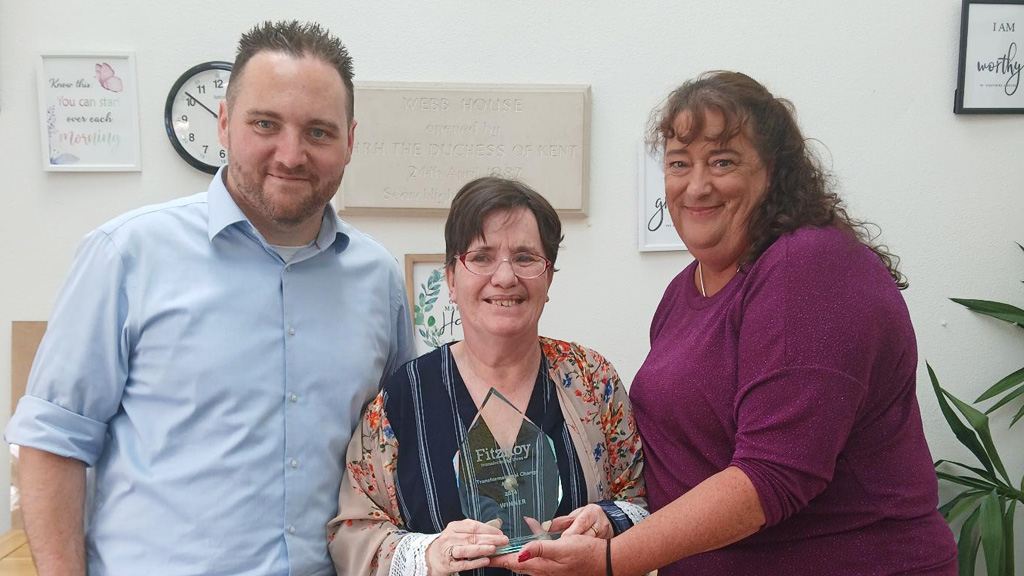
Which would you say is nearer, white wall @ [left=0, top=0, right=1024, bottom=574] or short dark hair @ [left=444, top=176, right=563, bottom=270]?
short dark hair @ [left=444, top=176, right=563, bottom=270]

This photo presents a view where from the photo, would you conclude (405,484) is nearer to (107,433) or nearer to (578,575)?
(578,575)

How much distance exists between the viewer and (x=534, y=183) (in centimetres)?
245

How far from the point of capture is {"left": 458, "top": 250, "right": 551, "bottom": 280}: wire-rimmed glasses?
1357 mm

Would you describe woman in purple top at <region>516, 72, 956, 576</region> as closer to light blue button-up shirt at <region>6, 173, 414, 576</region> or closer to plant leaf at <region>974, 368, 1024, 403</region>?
light blue button-up shirt at <region>6, 173, 414, 576</region>

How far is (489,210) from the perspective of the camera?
1.36 metres

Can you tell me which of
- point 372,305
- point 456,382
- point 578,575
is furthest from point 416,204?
point 578,575

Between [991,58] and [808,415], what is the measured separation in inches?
79.5

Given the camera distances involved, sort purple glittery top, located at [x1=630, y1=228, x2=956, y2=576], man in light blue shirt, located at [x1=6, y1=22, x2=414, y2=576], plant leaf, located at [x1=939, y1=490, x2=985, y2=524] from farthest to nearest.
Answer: plant leaf, located at [x1=939, y1=490, x2=985, y2=524]
man in light blue shirt, located at [x1=6, y1=22, x2=414, y2=576]
purple glittery top, located at [x1=630, y1=228, x2=956, y2=576]

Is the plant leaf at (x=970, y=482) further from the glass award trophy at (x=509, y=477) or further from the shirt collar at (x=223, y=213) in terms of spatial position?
the shirt collar at (x=223, y=213)

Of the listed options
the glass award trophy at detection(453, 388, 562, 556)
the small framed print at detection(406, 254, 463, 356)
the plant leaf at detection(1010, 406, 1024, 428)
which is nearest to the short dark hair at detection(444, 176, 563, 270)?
the glass award trophy at detection(453, 388, 562, 556)

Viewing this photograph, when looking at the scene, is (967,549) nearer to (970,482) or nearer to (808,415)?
(970,482)

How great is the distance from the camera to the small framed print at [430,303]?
2441 millimetres

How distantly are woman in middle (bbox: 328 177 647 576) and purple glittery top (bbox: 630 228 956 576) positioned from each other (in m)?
0.13

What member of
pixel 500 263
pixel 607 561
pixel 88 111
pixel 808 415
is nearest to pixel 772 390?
pixel 808 415
